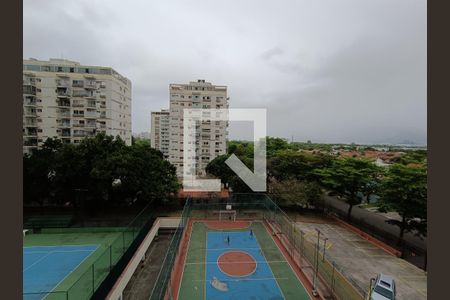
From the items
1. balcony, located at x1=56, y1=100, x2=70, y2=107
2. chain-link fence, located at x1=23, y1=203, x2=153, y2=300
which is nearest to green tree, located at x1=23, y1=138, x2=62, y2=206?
chain-link fence, located at x1=23, y1=203, x2=153, y2=300

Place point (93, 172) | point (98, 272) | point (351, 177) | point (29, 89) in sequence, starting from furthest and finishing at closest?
1. point (29, 89)
2. point (351, 177)
3. point (93, 172)
4. point (98, 272)


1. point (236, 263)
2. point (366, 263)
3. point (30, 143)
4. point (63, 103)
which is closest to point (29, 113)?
A: point (30, 143)

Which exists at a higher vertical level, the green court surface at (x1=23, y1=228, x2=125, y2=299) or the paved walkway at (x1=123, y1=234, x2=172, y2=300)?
the green court surface at (x1=23, y1=228, x2=125, y2=299)

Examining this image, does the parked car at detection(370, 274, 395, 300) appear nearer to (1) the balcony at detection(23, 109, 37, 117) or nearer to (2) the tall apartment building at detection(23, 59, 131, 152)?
(2) the tall apartment building at detection(23, 59, 131, 152)

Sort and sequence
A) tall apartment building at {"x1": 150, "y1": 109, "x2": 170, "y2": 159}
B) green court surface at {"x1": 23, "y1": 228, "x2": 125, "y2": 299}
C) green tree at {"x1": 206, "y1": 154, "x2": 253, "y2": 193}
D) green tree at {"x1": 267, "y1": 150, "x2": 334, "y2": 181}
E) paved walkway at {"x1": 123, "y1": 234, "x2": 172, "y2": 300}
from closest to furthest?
green court surface at {"x1": 23, "y1": 228, "x2": 125, "y2": 299} < paved walkway at {"x1": 123, "y1": 234, "x2": 172, "y2": 300} < green tree at {"x1": 267, "y1": 150, "x2": 334, "y2": 181} < green tree at {"x1": 206, "y1": 154, "x2": 253, "y2": 193} < tall apartment building at {"x1": 150, "y1": 109, "x2": 170, "y2": 159}

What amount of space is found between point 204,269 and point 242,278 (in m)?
1.92

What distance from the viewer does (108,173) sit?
1609 cm

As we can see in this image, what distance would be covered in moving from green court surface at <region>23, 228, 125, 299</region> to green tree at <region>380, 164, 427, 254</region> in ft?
46.2

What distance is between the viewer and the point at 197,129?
115 ft

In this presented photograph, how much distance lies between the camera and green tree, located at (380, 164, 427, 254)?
1288 cm

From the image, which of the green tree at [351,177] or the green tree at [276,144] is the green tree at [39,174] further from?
the green tree at [276,144]

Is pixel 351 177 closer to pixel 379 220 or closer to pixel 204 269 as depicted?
pixel 379 220

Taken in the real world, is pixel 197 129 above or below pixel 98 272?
above

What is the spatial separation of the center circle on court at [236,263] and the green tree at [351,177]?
8743mm
